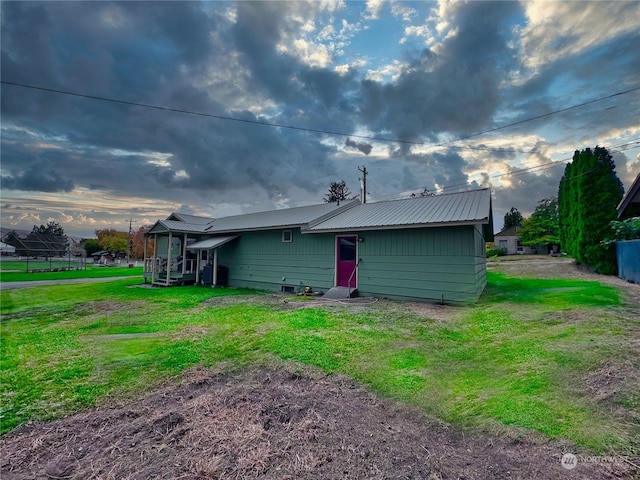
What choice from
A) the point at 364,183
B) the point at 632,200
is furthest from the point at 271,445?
the point at 364,183

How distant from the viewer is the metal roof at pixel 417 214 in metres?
8.28

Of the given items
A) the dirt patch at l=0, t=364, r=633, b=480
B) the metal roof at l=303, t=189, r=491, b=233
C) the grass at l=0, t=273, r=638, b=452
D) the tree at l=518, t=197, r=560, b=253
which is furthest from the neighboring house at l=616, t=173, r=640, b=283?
the tree at l=518, t=197, r=560, b=253

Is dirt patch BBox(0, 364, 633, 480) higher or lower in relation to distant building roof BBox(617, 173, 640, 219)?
lower

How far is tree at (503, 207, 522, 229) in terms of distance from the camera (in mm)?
52531

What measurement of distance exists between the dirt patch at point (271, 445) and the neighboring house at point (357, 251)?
639 centimetres

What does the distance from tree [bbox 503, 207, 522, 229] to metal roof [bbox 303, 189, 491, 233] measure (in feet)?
166

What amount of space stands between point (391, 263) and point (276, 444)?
7.83 metres

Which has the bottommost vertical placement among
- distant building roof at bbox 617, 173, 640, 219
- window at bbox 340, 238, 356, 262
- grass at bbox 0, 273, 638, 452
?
grass at bbox 0, 273, 638, 452

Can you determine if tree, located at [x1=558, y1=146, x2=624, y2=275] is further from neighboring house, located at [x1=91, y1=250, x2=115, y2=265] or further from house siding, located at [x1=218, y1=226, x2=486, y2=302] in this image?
neighboring house, located at [x1=91, y1=250, x2=115, y2=265]

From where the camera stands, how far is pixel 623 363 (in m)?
3.38

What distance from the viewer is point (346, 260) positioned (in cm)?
1088

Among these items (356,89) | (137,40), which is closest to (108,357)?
(137,40)

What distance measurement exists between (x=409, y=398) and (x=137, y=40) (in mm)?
11123

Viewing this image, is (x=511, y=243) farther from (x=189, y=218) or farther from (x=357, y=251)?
(x=189, y=218)
